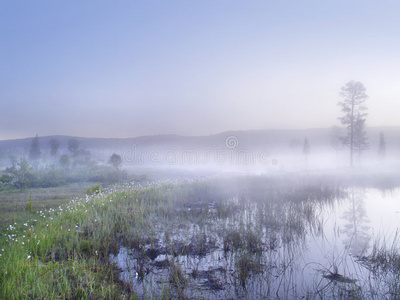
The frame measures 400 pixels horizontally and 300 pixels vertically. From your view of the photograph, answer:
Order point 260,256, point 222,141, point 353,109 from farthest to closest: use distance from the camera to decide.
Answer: point 222,141
point 353,109
point 260,256

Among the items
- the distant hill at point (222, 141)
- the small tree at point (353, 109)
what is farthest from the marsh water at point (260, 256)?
the distant hill at point (222, 141)

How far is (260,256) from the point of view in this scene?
17.6 ft

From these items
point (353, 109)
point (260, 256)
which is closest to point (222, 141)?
point (353, 109)

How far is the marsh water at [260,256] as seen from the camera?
13.4 ft

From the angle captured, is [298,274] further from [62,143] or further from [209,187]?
[62,143]

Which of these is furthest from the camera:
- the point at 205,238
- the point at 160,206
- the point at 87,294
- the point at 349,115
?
the point at 349,115

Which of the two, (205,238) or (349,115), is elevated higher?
(349,115)

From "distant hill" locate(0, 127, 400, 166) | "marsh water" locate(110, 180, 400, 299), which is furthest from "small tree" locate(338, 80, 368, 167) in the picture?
"distant hill" locate(0, 127, 400, 166)

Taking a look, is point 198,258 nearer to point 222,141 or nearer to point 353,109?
point 353,109

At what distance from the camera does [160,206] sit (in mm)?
9961

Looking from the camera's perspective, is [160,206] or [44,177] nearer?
[160,206]

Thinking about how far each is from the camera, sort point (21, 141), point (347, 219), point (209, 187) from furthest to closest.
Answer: point (21, 141)
point (209, 187)
point (347, 219)

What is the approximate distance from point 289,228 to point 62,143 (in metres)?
158

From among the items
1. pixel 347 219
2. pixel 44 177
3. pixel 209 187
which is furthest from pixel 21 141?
pixel 347 219
